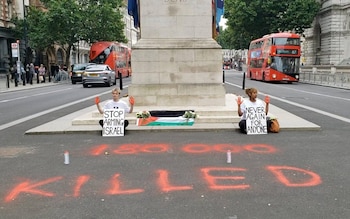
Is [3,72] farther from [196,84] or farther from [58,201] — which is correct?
[58,201]

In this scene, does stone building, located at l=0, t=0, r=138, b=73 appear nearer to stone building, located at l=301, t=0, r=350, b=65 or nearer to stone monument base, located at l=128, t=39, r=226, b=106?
stone monument base, located at l=128, t=39, r=226, b=106

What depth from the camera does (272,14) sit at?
48.6 m

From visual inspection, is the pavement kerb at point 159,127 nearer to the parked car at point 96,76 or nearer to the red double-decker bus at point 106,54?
the parked car at point 96,76

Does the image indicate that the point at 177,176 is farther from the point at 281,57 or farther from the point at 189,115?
the point at 281,57

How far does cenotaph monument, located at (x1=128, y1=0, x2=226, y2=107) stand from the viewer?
1236cm

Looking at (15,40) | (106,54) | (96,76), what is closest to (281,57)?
(96,76)

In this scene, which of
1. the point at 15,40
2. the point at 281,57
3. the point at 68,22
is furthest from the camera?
the point at 15,40

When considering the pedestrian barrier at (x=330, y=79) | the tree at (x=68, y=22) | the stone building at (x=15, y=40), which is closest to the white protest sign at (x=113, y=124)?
the pedestrian barrier at (x=330, y=79)

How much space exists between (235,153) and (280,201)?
8.51ft

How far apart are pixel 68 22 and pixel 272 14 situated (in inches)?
916

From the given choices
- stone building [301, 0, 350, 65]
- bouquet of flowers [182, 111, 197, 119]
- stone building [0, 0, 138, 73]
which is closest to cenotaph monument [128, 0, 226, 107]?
bouquet of flowers [182, 111, 197, 119]

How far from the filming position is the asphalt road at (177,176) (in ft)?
15.1

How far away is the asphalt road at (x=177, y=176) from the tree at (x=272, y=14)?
40749 millimetres

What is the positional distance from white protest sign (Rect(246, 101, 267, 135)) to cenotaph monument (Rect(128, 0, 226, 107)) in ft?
9.99
